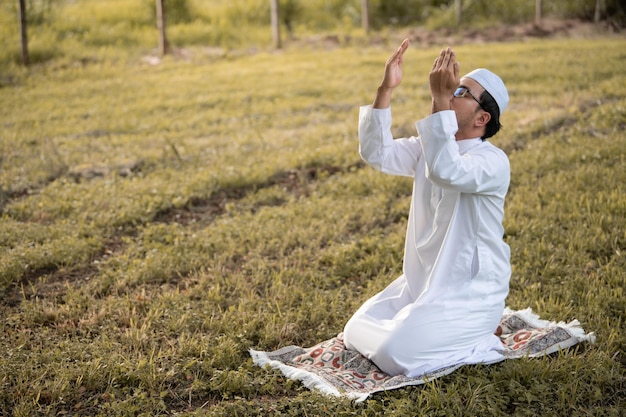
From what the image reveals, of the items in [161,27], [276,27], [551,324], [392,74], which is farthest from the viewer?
[276,27]

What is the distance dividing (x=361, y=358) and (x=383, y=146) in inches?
50.1

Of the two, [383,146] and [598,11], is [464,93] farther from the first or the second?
[598,11]

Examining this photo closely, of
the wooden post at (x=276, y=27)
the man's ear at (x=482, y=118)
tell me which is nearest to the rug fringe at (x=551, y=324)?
the man's ear at (x=482, y=118)

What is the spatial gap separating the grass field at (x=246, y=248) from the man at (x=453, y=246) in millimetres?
218

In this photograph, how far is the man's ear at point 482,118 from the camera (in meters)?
3.97

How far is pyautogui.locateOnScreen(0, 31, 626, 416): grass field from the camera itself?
3.94 m

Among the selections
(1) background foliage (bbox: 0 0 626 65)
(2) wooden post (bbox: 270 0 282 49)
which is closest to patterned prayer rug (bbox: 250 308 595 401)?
(1) background foliage (bbox: 0 0 626 65)

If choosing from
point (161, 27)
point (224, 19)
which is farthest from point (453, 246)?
point (224, 19)

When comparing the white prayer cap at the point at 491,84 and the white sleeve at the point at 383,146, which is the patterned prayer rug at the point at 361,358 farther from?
the white prayer cap at the point at 491,84

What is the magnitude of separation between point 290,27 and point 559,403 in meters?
20.4

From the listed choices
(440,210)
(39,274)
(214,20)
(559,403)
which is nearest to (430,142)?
(440,210)

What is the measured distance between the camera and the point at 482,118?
3.98 meters

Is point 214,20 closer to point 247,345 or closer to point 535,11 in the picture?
point 535,11

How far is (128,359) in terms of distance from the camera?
13.8ft
